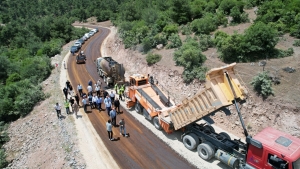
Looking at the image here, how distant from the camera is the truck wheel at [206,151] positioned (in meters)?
13.7

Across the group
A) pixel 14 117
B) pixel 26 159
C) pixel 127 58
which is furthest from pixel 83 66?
pixel 26 159

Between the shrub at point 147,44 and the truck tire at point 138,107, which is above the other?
the shrub at point 147,44

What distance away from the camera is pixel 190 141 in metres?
14.8

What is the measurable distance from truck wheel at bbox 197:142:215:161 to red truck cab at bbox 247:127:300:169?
8.26 ft

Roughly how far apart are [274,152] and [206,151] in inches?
165

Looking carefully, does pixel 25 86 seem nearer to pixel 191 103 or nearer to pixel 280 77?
pixel 191 103

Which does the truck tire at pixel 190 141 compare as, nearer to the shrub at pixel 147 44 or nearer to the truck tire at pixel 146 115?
the truck tire at pixel 146 115

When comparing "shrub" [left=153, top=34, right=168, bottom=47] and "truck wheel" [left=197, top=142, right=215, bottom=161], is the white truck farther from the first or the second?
"truck wheel" [left=197, top=142, right=215, bottom=161]

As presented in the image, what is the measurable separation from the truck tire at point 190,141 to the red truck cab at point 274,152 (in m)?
3.67

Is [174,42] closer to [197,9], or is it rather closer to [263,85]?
[197,9]

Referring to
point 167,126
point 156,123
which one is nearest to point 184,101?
point 167,126

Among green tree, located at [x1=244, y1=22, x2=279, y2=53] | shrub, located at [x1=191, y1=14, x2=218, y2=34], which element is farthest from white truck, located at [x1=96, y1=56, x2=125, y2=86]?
shrub, located at [x1=191, y1=14, x2=218, y2=34]

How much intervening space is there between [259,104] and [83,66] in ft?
A: 79.7

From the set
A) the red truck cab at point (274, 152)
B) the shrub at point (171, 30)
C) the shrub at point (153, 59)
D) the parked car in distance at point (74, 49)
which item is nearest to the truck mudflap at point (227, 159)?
the red truck cab at point (274, 152)
